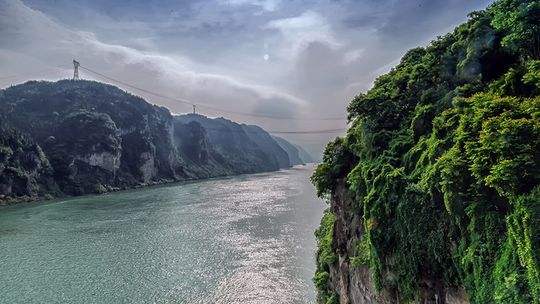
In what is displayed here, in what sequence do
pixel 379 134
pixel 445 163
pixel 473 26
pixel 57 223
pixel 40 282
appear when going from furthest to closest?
1. pixel 57 223
2. pixel 40 282
3. pixel 379 134
4. pixel 473 26
5. pixel 445 163

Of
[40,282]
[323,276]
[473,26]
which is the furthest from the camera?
[40,282]

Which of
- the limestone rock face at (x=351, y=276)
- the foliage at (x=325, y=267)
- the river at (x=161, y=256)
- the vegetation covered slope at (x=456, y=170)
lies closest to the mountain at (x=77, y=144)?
the river at (x=161, y=256)

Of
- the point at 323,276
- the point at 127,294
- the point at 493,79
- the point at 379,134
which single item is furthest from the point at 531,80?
the point at 127,294

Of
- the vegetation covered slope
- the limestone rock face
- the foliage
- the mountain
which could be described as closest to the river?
the foliage

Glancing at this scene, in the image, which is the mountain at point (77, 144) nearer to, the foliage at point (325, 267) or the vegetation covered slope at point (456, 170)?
the foliage at point (325, 267)

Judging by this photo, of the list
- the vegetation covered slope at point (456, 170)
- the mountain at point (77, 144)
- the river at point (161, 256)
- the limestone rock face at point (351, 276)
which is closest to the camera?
the vegetation covered slope at point (456, 170)

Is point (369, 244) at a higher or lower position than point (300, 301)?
higher

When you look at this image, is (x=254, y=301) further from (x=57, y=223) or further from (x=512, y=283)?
(x=57, y=223)
